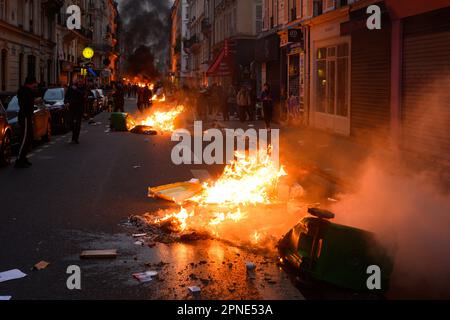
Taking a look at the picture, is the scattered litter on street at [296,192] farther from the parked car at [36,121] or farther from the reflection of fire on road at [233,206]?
the parked car at [36,121]

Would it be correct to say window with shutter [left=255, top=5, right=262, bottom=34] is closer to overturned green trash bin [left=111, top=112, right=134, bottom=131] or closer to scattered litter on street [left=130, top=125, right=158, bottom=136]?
overturned green trash bin [left=111, top=112, right=134, bottom=131]

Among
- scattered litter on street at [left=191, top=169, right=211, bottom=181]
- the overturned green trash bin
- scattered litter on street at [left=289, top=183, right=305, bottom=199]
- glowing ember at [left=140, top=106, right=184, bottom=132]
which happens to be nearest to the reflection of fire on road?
scattered litter on street at [left=289, top=183, right=305, bottom=199]

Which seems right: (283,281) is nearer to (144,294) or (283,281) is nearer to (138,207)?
(144,294)

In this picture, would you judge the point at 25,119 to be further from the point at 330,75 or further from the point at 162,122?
the point at 162,122

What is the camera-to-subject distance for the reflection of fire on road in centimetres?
675

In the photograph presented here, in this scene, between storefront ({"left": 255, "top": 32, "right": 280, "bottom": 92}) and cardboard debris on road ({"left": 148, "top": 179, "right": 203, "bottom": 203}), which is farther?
storefront ({"left": 255, "top": 32, "right": 280, "bottom": 92})

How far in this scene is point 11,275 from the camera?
17.1 ft

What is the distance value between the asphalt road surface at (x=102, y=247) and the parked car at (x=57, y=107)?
978 cm

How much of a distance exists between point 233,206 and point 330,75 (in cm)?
1469

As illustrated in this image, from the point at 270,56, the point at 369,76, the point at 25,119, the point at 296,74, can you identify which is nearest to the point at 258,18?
the point at 270,56

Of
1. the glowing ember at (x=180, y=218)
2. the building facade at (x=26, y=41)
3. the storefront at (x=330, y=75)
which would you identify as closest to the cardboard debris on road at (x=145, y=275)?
the glowing ember at (x=180, y=218)

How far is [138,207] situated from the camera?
8.28 meters

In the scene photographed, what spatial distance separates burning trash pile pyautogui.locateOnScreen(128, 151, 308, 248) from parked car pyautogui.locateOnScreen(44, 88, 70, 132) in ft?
43.9
